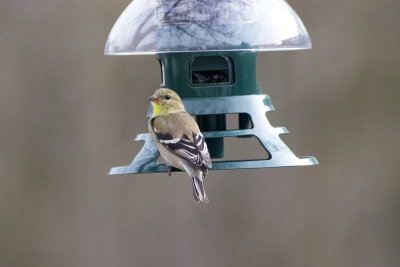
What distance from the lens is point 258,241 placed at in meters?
8.96

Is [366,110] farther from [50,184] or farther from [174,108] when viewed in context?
[174,108]

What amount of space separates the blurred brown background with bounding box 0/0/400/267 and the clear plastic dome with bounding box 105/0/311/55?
11.3 ft

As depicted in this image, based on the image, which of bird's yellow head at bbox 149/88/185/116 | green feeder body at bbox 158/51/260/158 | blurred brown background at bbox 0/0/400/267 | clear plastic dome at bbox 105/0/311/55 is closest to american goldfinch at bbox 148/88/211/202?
bird's yellow head at bbox 149/88/185/116

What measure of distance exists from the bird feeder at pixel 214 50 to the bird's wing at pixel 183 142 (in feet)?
0.27

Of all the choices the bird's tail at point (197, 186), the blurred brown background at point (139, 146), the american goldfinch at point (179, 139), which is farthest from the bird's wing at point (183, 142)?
the blurred brown background at point (139, 146)

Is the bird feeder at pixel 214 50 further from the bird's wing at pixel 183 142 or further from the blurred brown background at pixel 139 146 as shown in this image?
the blurred brown background at pixel 139 146

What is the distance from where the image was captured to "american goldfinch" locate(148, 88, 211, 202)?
16.3 feet

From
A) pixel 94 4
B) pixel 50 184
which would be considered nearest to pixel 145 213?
pixel 50 184

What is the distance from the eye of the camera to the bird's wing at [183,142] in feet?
16.3

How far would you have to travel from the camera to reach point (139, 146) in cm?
864

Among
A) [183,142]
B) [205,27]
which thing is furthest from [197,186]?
[205,27]

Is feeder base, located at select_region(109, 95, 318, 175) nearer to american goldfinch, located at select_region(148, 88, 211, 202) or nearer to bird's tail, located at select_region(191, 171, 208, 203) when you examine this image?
american goldfinch, located at select_region(148, 88, 211, 202)

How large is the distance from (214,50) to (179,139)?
1.95 ft

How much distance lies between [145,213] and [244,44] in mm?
4029
